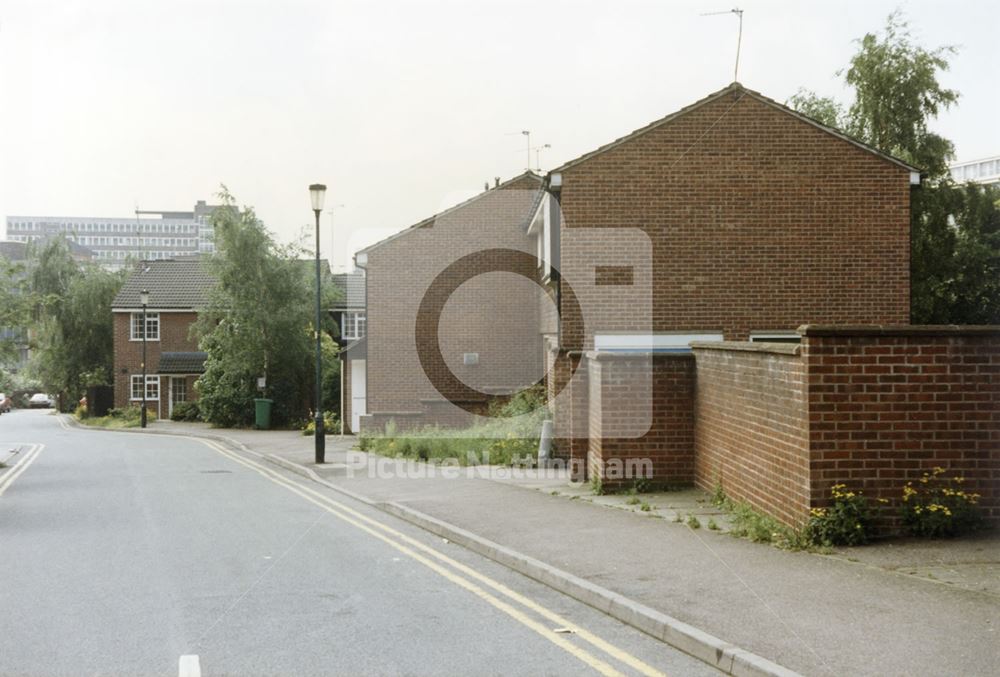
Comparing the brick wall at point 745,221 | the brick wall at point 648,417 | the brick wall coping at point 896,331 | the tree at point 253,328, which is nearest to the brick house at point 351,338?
the tree at point 253,328

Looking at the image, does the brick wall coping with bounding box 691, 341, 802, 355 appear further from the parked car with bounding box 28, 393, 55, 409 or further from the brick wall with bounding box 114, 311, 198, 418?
the parked car with bounding box 28, 393, 55, 409

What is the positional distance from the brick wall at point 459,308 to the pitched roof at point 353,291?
59.7ft

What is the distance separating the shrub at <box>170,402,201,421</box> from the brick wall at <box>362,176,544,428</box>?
2151 cm

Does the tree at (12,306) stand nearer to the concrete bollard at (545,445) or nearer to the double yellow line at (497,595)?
the double yellow line at (497,595)

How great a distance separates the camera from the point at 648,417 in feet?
46.9

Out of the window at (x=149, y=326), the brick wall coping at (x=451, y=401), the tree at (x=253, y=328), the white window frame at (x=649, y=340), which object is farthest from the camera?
the window at (x=149, y=326)

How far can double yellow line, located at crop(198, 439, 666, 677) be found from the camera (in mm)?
6523

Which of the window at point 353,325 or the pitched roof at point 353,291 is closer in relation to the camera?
the window at point 353,325

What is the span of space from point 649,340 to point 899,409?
32.0ft

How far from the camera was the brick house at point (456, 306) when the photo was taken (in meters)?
30.9

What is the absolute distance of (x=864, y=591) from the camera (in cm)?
778

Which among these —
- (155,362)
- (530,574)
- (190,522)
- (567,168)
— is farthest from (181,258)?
(530,574)

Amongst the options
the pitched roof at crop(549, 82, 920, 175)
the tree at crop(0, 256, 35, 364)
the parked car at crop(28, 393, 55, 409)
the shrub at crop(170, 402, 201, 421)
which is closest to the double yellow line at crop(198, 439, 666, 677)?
the pitched roof at crop(549, 82, 920, 175)

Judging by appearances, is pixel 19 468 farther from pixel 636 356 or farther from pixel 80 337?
pixel 80 337
